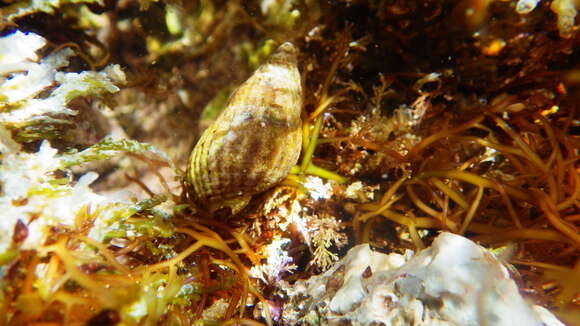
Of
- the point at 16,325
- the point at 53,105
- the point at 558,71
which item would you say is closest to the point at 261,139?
the point at 53,105

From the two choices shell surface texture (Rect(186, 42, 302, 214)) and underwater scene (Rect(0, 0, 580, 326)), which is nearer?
underwater scene (Rect(0, 0, 580, 326))

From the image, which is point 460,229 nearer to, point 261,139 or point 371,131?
point 371,131

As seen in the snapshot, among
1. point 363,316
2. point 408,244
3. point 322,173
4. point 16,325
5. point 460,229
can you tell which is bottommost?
point 408,244

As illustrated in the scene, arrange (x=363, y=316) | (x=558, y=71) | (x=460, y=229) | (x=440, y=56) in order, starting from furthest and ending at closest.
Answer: (x=440, y=56), (x=558, y=71), (x=460, y=229), (x=363, y=316)

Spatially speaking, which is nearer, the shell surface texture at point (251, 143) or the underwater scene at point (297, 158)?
the underwater scene at point (297, 158)

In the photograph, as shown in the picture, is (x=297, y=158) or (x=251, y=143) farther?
(x=297, y=158)

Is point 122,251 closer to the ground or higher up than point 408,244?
higher up

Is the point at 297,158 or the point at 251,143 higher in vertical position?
the point at 251,143

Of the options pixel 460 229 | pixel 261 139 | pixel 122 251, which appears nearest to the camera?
pixel 122 251
